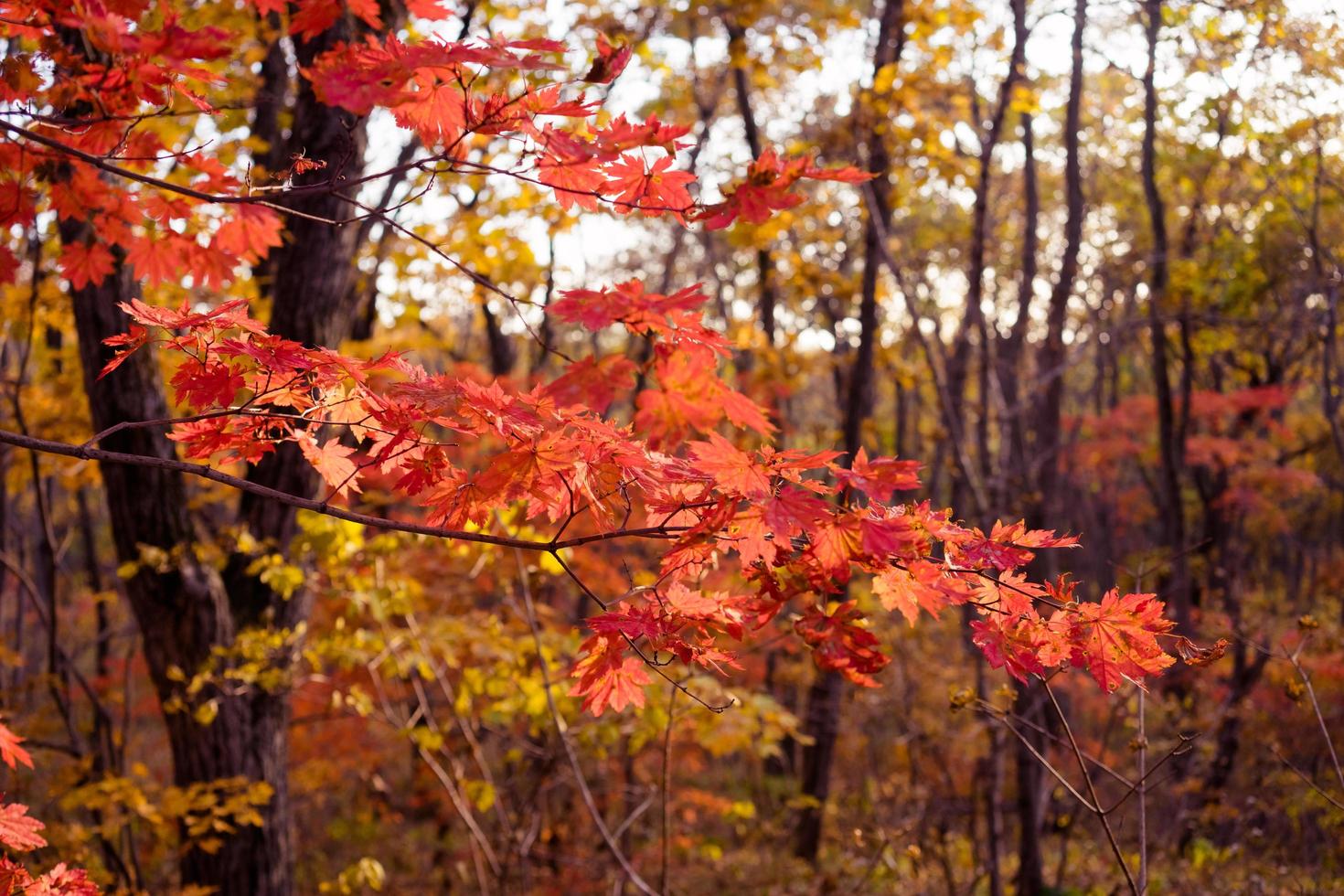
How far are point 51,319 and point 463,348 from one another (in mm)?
12431

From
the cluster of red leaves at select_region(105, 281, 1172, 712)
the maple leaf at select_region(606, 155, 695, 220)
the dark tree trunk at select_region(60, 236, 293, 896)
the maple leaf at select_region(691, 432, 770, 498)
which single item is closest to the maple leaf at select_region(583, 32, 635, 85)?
the maple leaf at select_region(606, 155, 695, 220)

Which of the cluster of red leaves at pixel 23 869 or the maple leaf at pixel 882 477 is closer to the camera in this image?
the maple leaf at pixel 882 477

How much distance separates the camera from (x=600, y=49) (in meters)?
1.45

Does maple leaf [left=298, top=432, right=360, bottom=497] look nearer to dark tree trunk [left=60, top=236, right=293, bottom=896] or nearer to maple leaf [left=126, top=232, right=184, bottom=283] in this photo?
maple leaf [left=126, top=232, right=184, bottom=283]

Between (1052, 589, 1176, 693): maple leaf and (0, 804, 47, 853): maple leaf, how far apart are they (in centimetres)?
190

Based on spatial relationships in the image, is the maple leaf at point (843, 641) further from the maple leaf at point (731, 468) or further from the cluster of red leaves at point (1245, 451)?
the cluster of red leaves at point (1245, 451)

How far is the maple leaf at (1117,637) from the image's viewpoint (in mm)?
1689

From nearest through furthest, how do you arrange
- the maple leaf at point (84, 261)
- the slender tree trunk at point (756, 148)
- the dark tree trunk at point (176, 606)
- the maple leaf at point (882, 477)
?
the maple leaf at point (882, 477)
the maple leaf at point (84, 261)
the dark tree trunk at point (176, 606)
the slender tree trunk at point (756, 148)

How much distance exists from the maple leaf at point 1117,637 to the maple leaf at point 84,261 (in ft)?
8.18

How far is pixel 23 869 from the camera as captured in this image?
6.02ft

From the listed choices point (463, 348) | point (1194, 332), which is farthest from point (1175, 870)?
point (463, 348)

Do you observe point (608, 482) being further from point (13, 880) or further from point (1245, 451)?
point (1245, 451)

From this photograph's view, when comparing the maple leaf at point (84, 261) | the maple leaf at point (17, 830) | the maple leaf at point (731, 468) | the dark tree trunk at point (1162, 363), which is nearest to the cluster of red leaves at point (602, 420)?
the maple leaf at point (731, 468)

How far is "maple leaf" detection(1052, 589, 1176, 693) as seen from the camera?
169 cm
